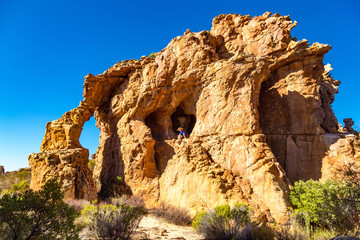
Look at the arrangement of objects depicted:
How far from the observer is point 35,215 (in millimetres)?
5145

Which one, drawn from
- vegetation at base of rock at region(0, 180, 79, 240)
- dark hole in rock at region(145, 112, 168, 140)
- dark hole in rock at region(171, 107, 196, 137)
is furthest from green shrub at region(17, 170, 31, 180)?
vegetation at base of rock at region(0, 180, 79, 240)

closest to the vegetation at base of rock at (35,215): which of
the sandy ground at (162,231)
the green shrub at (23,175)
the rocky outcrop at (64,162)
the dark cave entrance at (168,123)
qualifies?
the sandy ground at (162,231)

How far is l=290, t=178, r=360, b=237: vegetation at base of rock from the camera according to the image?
7.58 m

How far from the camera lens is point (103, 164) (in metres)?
16.4

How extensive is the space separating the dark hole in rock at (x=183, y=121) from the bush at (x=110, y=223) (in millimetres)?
10783

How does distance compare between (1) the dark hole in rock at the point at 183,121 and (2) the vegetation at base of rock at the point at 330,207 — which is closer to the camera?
(2) the vegetation at base of rock at the point at 330,207

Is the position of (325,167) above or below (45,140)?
below

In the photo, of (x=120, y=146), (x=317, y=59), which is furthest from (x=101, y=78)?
(x=317, y=59)

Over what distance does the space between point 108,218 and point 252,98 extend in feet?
33.3

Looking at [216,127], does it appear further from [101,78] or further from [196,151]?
[101,78]

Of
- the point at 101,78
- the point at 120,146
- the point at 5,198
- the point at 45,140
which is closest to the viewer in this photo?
the point at 5,198

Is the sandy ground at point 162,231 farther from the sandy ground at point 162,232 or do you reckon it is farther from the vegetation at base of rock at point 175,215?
the vegetation at base of rock at point 175,215

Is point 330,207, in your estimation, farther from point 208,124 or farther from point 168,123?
point 168,123

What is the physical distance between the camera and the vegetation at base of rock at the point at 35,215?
4781 millimetres
